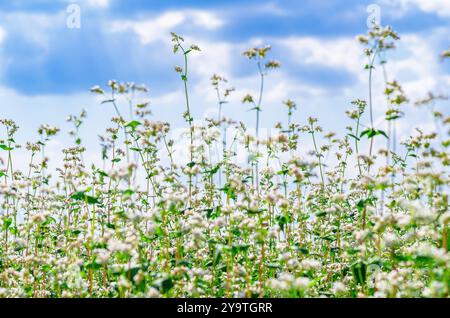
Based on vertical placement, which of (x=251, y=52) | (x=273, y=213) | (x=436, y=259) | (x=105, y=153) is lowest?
(x=436, y=259)

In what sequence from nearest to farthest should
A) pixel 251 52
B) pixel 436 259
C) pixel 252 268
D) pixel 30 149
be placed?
pixel 436 259 < pixel 252 268 < pixel 251 52 < pixel 30 149

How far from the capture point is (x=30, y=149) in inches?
454

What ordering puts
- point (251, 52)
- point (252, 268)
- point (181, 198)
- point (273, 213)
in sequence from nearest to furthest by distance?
point (181, 198) < point (252, 268) < point (251, 52) < point (273, 213)

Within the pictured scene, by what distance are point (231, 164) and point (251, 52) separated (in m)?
2.72

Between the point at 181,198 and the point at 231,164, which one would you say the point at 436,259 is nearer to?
the point at 181,198

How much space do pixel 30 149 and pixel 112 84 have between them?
13.5ft

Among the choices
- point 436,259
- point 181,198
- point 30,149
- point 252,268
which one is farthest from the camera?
point 30,149

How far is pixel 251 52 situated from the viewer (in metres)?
8.63

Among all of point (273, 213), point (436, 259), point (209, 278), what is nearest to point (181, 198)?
point (209, 278)

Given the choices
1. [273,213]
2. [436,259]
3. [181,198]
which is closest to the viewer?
[436,259]

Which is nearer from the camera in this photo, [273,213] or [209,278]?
[209,278]
